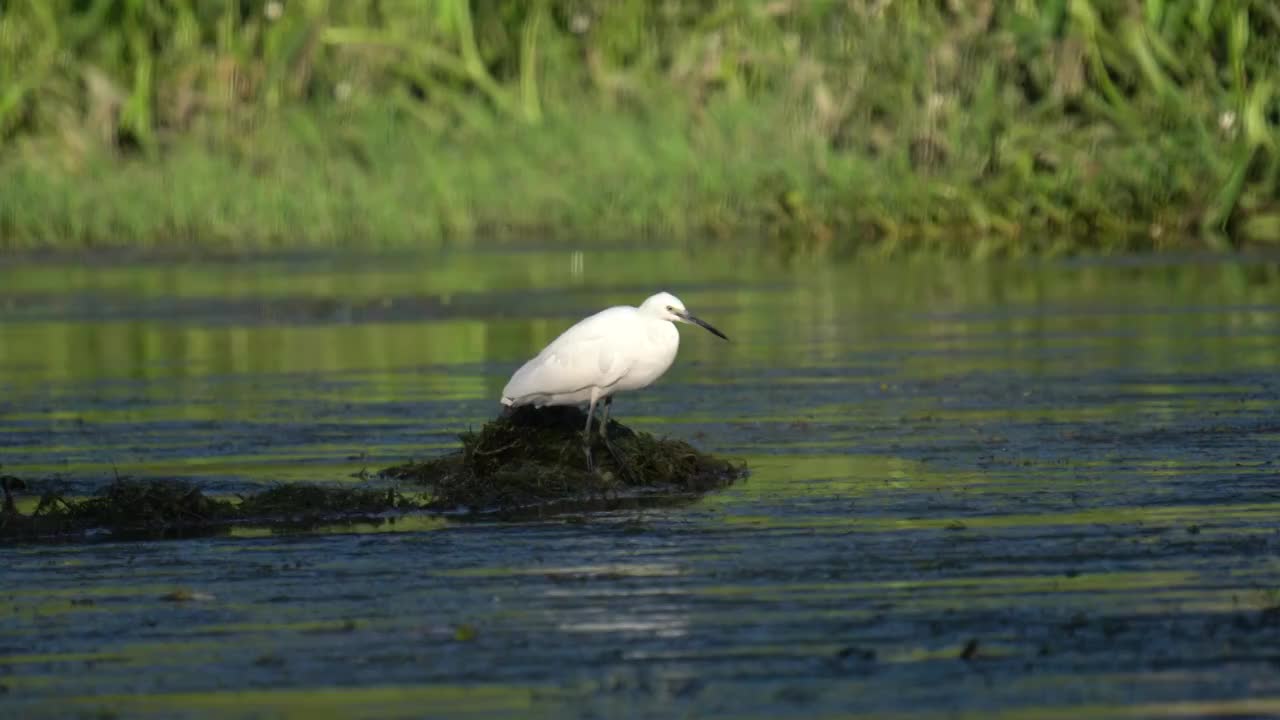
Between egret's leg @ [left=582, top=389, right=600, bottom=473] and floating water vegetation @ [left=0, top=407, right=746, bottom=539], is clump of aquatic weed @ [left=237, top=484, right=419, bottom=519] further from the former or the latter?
egret's leg @ [left=582, top=389, right=600, bottom=473]

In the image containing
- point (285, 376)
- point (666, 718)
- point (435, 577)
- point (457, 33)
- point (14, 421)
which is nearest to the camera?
point (666, 718)

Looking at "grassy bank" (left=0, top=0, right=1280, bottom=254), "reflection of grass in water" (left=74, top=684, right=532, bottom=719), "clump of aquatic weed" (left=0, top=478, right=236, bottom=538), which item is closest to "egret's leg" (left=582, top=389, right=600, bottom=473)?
"clump of aquatic weed" (left=0, top=478, right=236, bottom=538)

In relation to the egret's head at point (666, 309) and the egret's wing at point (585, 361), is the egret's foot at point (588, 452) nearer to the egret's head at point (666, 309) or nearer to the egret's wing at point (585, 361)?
the egret's wing at point (585, 361)

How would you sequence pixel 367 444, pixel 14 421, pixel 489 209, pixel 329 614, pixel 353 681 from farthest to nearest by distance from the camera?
pixel 489 209, pixel 14 421, pixel 367 444, pixel 329 614, pixel 353 681

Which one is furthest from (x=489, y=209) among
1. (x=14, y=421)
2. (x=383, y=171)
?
(x=14, y=421)

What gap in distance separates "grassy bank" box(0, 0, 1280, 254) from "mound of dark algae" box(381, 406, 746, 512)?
15.0m

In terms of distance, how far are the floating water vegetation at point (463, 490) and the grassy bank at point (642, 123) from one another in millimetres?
15107

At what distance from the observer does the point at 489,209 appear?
30.5 meters

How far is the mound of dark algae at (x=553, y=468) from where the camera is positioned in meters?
12.0

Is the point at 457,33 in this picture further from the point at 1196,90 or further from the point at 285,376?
the point at 285,376

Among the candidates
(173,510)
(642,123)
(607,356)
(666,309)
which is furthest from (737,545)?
(642,123)

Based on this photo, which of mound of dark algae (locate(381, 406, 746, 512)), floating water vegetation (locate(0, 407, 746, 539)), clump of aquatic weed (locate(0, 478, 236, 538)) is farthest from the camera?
mound of dark algae (locate(381, 406, 746, 512))

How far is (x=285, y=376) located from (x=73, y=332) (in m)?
4.11

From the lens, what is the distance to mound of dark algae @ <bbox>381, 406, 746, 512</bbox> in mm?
11961
